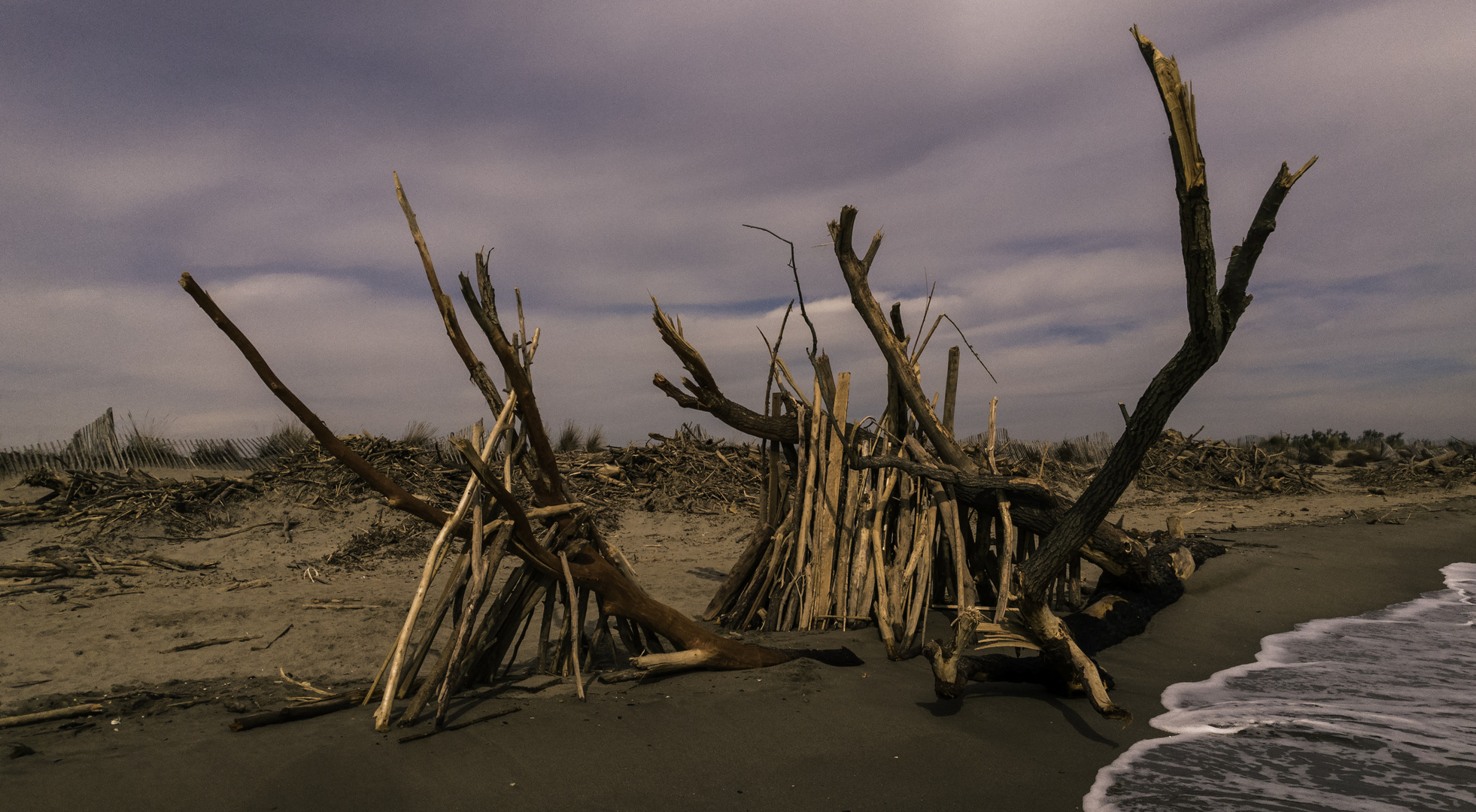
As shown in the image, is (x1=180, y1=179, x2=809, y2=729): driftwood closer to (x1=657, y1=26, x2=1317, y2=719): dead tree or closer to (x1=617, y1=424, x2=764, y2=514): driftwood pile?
(x1=657, y1=26, x2=1317, y2=719): dead tree

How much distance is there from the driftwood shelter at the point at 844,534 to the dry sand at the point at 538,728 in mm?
232

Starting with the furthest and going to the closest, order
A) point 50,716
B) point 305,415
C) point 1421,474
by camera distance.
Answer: point 1421,474
point 50,716
point 305,415

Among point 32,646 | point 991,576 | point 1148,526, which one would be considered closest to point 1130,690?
point 991,576

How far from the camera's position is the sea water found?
3.64m

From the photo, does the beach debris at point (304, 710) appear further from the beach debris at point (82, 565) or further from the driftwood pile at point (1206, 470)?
the driftwood pile at point (1206, 470)

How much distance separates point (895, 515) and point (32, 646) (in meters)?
6.41

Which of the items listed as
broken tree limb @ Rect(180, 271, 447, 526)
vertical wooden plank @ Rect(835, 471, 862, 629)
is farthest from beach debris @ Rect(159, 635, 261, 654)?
vertical wooden plank @ Rect(835, 471, 862, 629)

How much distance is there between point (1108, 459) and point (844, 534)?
2.29 metres

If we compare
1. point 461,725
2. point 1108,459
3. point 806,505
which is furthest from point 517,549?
point 1108,459

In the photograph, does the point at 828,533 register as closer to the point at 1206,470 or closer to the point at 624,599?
the point at 624,599

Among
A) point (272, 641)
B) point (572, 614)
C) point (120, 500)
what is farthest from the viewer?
point (120, 500)

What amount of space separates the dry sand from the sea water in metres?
0.21

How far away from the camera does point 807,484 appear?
239 inches

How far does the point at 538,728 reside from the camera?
150 inches
